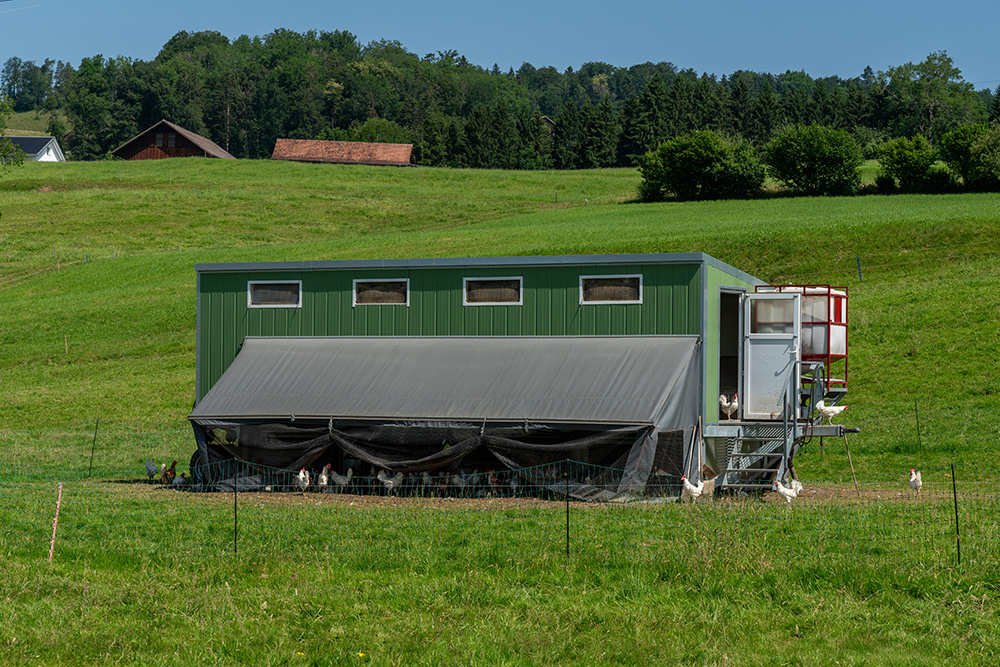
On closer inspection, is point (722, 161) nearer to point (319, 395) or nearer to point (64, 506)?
point (319, 395)

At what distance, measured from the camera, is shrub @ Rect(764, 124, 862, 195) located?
7244 cm

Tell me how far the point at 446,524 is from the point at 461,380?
6.21 meters

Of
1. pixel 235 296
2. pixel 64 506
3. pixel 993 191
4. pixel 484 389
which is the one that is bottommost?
pixel 64 506

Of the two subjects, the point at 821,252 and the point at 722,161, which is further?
the point at 722,161

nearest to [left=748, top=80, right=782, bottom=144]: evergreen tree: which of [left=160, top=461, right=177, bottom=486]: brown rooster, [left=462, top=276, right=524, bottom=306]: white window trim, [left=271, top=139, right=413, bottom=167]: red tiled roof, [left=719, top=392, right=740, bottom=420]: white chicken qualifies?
[left=271, top=139, right=413, bottom=167]: red tiled roof

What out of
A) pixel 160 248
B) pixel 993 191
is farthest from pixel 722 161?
pixel 160 248

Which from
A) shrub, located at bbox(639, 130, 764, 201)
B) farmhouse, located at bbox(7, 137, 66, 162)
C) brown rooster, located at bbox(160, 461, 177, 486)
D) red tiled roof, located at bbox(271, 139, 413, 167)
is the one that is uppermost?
farmhouse, located at bbox(7, 137, 66, 162)

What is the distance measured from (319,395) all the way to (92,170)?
3271 inches

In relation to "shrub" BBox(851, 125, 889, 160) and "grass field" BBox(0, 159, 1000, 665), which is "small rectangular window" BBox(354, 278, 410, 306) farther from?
"shrub" BBox(851, 125, 889, 160)

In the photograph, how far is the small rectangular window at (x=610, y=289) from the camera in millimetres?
21719

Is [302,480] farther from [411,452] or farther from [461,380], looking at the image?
[461,380]

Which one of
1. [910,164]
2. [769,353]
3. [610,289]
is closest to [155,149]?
[910,164]

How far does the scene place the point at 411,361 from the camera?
Answer: 2242 centimetres

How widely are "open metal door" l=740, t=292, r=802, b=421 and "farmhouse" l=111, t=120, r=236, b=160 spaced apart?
339 ft
